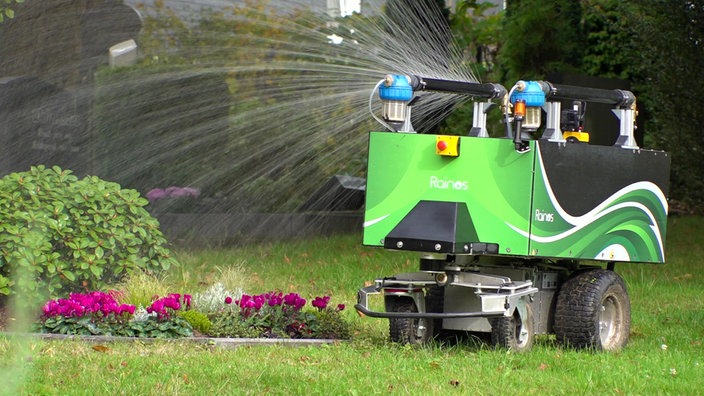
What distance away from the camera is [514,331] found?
693 centimetres

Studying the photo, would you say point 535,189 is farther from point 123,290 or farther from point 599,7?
point 599,7

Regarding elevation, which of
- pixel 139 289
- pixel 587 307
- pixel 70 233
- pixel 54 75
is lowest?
pixel 139 289

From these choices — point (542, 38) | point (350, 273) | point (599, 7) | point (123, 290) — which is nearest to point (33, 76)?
point (350, 273)

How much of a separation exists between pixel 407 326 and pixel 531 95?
1.57m

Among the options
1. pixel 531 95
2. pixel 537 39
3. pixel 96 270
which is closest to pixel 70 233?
pixel 96 270

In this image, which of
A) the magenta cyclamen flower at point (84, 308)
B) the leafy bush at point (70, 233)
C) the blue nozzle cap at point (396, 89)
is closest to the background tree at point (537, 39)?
the leafy bush at point (70, 233)

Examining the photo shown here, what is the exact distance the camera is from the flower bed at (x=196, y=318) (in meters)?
7.08

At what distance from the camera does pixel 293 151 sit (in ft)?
48.3

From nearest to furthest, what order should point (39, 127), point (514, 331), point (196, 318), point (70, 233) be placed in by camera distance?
1. point (514, 331)
2. point (196, 318)
3. point (70, 233)
4. point (39, 127)

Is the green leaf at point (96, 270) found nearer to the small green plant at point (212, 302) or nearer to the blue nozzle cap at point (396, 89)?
the small green plant at point (212, 302)

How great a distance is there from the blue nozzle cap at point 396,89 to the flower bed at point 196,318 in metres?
1.56

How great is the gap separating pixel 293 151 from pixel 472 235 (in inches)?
322

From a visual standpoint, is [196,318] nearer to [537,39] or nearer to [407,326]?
[407,326]

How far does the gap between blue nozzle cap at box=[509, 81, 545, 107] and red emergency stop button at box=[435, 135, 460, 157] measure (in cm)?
44
